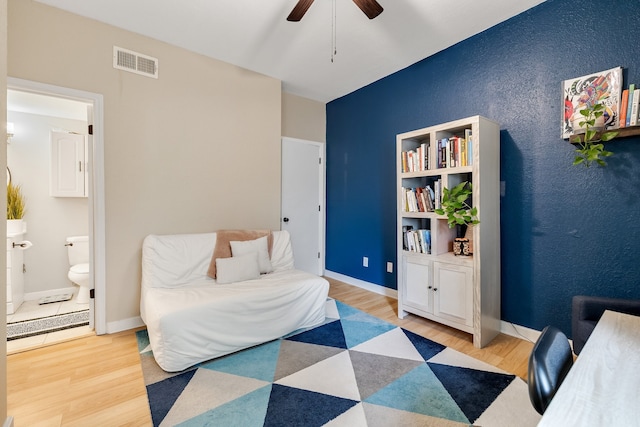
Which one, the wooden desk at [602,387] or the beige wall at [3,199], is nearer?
the wooden desk at [602,387]

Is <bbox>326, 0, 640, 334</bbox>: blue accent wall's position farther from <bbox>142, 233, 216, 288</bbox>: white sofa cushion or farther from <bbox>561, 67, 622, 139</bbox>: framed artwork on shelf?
<bbox>142, 233, 216, 288</bbox>: white sofa cushion

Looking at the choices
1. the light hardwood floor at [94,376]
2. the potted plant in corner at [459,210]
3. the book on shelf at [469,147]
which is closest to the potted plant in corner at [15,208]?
the light hardwood floor at [94,376]

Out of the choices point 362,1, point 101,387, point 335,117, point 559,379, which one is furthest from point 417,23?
point 101,387

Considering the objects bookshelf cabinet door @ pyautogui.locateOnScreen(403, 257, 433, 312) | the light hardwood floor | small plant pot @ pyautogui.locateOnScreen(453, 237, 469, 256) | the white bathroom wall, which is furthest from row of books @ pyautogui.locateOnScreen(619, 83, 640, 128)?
the white bathroom wall

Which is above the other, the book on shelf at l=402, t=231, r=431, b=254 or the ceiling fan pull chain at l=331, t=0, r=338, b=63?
the ceiling fan pull chain at l=331, t=0, r=338, b=63

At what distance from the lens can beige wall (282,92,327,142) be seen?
13.1 ft

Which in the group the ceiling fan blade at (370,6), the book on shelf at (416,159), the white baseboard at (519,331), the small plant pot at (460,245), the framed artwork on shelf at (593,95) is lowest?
the white baseboard at (519,331)

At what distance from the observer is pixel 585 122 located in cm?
195

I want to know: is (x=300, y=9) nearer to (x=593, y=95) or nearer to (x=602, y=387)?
(x=593, y=95)

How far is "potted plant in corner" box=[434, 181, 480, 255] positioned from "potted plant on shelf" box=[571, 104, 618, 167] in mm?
738

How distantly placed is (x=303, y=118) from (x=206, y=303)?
3.02 metres

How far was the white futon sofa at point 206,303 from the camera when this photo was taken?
75.5 inches

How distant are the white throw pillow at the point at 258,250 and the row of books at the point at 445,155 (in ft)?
5.35

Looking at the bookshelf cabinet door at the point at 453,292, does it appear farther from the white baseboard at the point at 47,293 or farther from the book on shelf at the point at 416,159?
the white baseboard at the point at 47,293
